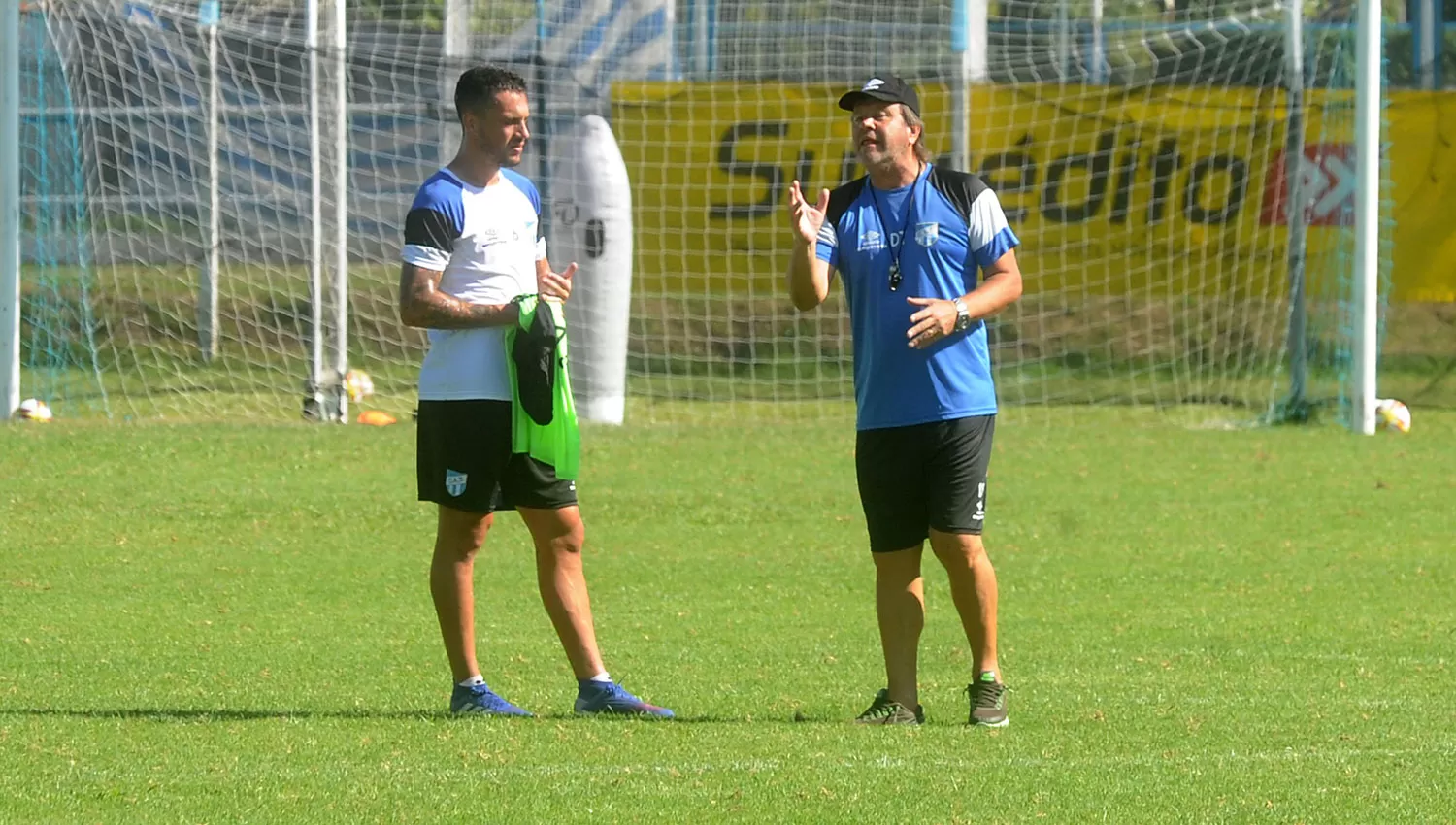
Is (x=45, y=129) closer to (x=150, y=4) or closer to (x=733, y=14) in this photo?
(x=150, y=4)

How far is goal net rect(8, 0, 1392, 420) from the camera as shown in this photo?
17.5 meters

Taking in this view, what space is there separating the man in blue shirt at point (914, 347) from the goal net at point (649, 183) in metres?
10.2

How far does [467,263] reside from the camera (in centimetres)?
691

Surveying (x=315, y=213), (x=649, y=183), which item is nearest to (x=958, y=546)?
(x=315, y=213)

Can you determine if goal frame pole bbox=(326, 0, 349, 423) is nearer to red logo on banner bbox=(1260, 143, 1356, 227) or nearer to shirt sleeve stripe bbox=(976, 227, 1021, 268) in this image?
red logo on banner bbox=(1260, 143, 1356, 227)

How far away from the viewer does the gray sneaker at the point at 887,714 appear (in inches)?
266

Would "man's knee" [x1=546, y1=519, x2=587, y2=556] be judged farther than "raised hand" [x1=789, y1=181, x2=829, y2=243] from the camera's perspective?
Yes

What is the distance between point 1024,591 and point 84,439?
726 centimetres

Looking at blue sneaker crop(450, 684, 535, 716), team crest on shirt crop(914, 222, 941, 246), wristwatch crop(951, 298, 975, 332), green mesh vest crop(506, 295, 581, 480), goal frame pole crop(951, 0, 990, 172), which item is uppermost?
Answer: goal frame pole crop(951, 0, 990, 172)

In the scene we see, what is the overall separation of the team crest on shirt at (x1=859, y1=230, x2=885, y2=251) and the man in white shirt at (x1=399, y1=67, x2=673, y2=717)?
96 centimetres

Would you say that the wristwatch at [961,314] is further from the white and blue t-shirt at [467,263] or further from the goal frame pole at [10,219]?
the goal frame pole at [10,219]

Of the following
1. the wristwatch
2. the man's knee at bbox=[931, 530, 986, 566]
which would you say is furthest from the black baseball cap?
the man's knee at bbox=[931, 530, 986, 566]

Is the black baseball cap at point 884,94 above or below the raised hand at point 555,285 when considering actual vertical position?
above

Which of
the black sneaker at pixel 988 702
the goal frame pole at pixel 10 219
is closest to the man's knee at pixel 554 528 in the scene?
the black sneaker at pixel 988 702
